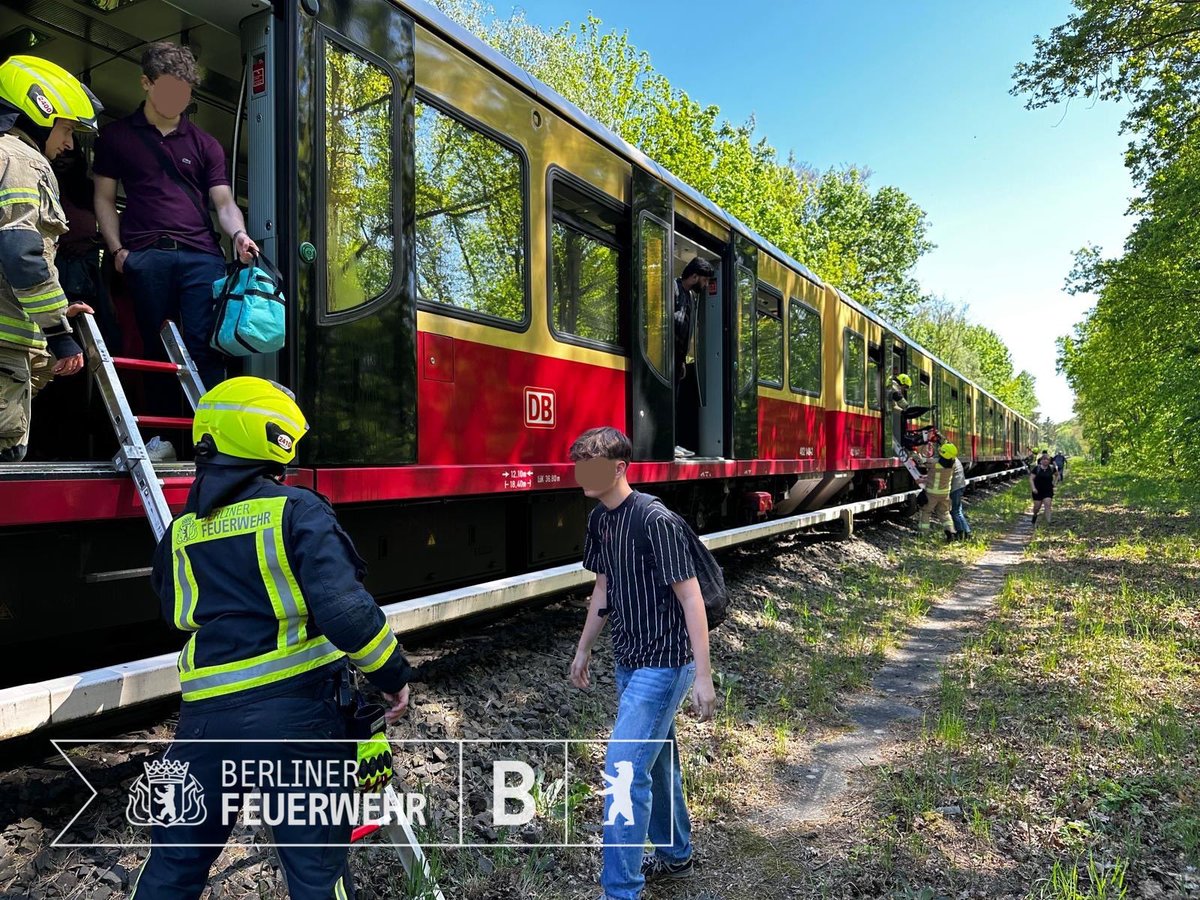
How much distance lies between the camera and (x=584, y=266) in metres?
5.89

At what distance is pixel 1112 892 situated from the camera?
3.02m

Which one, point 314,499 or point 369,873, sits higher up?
point 314,499

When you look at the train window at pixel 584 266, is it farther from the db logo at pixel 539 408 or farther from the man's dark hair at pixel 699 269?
the man's dark hair at pixel 699 269

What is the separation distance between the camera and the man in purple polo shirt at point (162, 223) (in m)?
3.43

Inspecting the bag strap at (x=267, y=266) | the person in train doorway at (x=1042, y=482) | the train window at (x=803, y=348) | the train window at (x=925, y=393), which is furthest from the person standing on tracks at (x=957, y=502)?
the bag strap at (x=267, y=266)

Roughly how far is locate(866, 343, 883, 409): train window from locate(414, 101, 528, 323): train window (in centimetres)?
1036

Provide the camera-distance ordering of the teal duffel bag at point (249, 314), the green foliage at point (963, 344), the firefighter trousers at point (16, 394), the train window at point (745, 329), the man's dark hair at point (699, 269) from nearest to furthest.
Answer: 1. the firefighter trousers at point (16, 394)
2. the teal duffel bag at point (249, 314)
3. the man's dark hair at point (699, 269)
4. the train window at point (745, 329)
5. the green foliage at point (963, 344)

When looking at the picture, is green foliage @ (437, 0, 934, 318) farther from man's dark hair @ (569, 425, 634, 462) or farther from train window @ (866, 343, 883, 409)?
man's dark hair @ (569, 425, 634, 462)

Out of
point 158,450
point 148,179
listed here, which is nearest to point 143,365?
point 158,450

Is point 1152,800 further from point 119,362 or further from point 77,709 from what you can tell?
point 119,362

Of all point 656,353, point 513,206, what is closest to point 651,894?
point 513,206

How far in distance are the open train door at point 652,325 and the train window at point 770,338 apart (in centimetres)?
252

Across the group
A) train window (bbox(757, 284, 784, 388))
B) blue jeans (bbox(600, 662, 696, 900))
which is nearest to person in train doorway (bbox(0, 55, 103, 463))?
blue jeans (bbox(600, 662, 696, 900))

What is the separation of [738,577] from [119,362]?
692 centimetres
